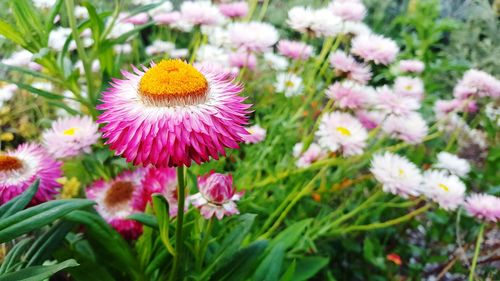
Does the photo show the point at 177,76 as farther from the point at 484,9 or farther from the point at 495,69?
the point at 484,9

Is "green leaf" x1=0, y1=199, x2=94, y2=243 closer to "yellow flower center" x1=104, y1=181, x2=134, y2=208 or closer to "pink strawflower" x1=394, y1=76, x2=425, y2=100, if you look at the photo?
"yellow flower center" x1=104, y1=181, x2=134, y2=208

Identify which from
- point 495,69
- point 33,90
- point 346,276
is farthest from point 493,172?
point 33,90

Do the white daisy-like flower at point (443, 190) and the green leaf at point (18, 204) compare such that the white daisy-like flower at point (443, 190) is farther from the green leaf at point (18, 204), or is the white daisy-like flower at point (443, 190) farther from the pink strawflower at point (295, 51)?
the green leaf at point (18, 204)

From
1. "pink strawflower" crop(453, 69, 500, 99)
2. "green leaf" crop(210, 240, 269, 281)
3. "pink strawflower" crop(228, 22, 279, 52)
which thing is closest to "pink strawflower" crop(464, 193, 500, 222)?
"pink strawflower" crop(453, 69, 500, 99)

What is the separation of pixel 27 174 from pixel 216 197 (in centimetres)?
44

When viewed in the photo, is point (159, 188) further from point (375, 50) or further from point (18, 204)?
point (375, 50)

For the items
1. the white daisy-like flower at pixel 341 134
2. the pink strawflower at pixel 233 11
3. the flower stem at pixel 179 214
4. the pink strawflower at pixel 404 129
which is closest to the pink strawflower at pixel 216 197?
the flower stem at pixel 179 214

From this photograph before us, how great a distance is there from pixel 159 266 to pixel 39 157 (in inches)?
14.7

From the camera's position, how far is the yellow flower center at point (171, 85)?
27.4 inches

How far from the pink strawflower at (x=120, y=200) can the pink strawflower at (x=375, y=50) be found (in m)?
0.78

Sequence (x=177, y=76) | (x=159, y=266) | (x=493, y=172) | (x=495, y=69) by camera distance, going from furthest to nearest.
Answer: (x=495, y=69)
(x=493, y=172)
(x=159, y=266)
(x=177, y=76)

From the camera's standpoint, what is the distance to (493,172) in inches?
70.4

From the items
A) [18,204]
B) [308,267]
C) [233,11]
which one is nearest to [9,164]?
[18,204]

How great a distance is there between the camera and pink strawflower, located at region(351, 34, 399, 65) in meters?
1.43
